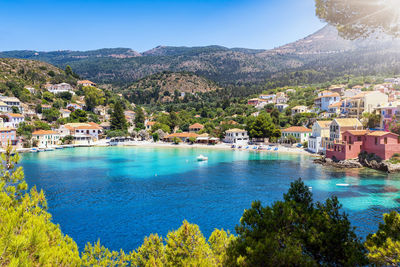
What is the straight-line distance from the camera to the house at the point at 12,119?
2120 inches

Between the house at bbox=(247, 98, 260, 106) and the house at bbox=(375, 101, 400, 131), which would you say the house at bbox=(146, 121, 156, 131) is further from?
the house at bbox=(375, 101, 400, 131)

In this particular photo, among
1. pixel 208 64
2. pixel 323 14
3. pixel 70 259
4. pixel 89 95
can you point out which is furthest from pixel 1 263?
pixel 208 64

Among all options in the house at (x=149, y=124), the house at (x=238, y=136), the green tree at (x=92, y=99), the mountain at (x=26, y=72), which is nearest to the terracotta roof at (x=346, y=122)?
the house at (x=238, y=136)

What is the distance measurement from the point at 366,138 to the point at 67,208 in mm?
35567

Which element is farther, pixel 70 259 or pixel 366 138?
pixel 366 138

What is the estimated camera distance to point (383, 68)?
10738cm

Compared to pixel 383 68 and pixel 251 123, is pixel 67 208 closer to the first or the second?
pixel 251 123

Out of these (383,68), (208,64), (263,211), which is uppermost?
(208,64)

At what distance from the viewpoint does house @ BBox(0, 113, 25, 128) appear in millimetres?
53844

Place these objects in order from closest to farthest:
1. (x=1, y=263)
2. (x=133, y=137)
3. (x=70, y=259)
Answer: (x=1, y=263)
(x=70, y=259)
(x=133, y=137)

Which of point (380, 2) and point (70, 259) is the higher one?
point (380, 2)

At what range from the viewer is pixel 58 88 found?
3292 inches

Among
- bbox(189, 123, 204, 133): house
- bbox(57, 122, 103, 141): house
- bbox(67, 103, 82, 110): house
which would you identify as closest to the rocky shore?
bbox(189, 123, 204, 133): house

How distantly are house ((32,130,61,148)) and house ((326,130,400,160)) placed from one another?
55977 mm
